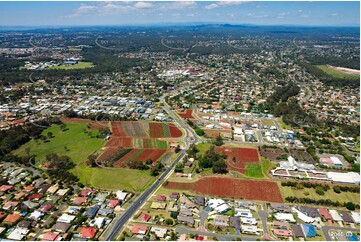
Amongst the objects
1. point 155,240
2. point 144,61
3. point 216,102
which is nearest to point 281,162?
point 155,240

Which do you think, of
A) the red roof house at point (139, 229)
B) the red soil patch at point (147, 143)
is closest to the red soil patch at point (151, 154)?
the red soil patch at point (147, 143)

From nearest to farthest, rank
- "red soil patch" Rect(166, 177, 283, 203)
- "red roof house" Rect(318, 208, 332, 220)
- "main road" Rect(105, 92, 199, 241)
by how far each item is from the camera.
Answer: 1. "main road" Rect(105, 92, 199, 241)
2. "red roof house" Rect(318, 208, 332, 220)
3. "red soil patch" Rect(166, 177, 283, 203)

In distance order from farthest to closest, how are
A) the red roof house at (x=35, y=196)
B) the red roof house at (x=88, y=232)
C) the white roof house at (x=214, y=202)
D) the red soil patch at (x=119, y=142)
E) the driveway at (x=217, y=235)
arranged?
the red soil patch at (x=119, y=142), the red roof house at (x=35, y=196), the white roof house at (x=214, y=202), the driveway at (x=217, y=235), the red roof house at (x=88, y=232)

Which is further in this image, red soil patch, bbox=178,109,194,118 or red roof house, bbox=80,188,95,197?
red soil patch, bbox=178,109,194,118

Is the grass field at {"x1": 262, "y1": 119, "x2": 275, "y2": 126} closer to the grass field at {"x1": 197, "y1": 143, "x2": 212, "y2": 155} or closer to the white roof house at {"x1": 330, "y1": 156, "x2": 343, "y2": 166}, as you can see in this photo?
the white roof house at {"x1": 330, "y1": 156, "x2": 343, "y2": 166}

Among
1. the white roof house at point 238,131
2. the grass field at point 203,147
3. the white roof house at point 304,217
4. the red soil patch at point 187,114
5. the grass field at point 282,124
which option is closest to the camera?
the white roof house at point 304,217

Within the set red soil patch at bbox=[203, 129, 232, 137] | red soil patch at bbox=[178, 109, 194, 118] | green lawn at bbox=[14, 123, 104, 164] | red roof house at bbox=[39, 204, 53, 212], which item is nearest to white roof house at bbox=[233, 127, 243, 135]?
red soil patch at bbox=[203, 129, 232, 137]

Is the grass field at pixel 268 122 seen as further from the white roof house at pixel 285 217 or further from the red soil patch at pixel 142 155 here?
the white roof house at pixel 285 217
